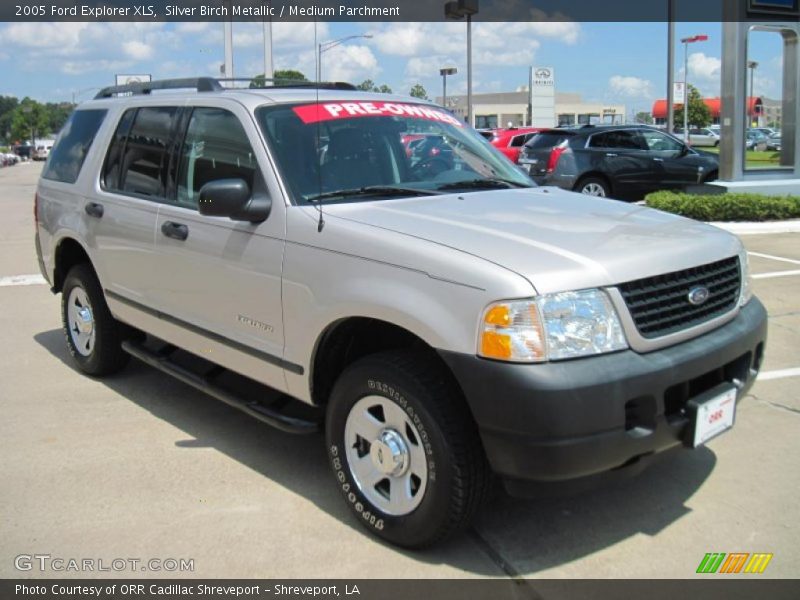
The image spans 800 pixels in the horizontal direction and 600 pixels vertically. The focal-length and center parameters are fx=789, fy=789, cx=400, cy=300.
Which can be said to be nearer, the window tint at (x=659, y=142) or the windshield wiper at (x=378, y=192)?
the windshield wiper at (x=378, y=192)

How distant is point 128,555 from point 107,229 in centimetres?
239

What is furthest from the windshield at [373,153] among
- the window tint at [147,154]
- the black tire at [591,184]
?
the black tire at [591,184]

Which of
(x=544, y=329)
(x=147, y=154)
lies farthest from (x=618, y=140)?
(x=544, y=329)

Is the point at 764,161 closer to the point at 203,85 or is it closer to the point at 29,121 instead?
the point at 203,85

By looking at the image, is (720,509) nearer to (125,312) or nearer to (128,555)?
(128,555)

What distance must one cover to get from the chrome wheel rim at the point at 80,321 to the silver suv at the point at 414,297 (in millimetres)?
603

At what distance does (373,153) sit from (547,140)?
12.3 metres

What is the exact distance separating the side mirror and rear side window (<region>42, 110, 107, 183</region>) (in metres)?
2.25

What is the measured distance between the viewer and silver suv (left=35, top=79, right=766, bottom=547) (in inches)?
111

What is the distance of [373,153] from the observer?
411 centimetres

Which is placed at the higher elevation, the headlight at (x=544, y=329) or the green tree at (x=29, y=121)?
the green tree at (x=29, y=121)

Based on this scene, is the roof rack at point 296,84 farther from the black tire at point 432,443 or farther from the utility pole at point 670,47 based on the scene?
the utility pole at point 670,47

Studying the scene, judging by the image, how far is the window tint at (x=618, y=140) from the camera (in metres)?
15.0

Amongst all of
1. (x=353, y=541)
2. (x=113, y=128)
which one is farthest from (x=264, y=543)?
(x=113, y=128)
